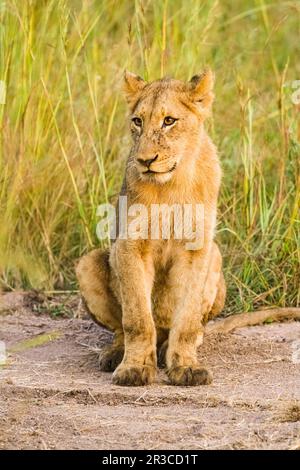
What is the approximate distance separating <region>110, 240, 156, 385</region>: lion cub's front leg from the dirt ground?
0.15 meters

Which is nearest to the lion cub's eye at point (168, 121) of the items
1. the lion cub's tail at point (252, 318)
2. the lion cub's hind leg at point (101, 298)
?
the lion cub's hind leg at point (101, 298)

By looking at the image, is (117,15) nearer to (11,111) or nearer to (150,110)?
(11,111)

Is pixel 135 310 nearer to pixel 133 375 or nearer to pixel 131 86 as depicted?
pixel 133 375

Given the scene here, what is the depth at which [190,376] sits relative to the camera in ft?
19.3

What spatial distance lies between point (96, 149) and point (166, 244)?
89.1 inches

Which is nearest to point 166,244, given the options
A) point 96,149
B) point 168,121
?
point 168,121

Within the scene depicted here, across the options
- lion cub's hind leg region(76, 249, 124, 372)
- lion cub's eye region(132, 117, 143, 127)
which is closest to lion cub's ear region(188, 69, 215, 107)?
lion cub's eye region(132, 117, 143, 127)

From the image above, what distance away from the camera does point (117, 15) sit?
982 centimetres

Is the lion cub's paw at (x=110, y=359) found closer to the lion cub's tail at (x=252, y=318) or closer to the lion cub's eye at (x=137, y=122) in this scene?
the lion cub's tail at (x=252, y=318)

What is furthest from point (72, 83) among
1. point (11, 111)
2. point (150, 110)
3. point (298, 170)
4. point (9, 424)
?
point (9, 424)

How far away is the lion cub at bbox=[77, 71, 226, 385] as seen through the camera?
5863 millimetres

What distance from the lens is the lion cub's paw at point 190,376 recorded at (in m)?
5.85

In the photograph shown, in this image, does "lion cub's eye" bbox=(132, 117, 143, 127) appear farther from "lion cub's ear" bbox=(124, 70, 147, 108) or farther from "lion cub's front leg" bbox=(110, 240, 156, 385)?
"lion cub's front leg" bbox=(110, 240, 156, 385)

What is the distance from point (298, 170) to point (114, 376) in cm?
235
